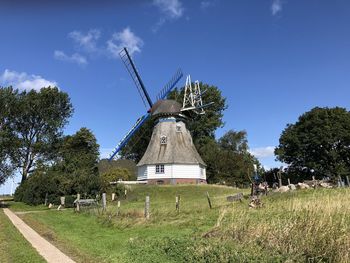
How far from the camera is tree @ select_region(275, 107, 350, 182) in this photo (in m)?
62.4

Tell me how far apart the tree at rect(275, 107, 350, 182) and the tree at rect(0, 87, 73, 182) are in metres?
39.3

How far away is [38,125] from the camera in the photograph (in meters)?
68.2

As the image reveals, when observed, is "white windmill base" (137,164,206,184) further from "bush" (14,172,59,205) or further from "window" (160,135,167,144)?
"bush" (14,172,59,205)

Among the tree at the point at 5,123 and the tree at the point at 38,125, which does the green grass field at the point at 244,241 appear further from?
the tree at the point at 38,125

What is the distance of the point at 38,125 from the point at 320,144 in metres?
46.5

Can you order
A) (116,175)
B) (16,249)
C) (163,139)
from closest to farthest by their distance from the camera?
(16,249)
(163,139)
(116,175)

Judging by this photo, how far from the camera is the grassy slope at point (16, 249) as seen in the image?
1222 centimetres

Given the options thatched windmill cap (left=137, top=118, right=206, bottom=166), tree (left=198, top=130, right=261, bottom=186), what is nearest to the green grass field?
thatched windmill cap (left=137, top=118, right=206, bottom=166)

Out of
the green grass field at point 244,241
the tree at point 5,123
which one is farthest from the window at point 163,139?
the green grass field at point 244,241

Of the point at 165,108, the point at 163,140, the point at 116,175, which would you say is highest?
the point at 165,108

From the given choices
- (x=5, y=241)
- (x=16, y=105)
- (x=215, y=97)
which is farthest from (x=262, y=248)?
(x=215, y=97)

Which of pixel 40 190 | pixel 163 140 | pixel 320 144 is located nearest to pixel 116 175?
pixel 163 140

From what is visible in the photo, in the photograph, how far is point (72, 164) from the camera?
5238 cm

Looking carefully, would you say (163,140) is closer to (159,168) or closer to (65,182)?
(159,168)
